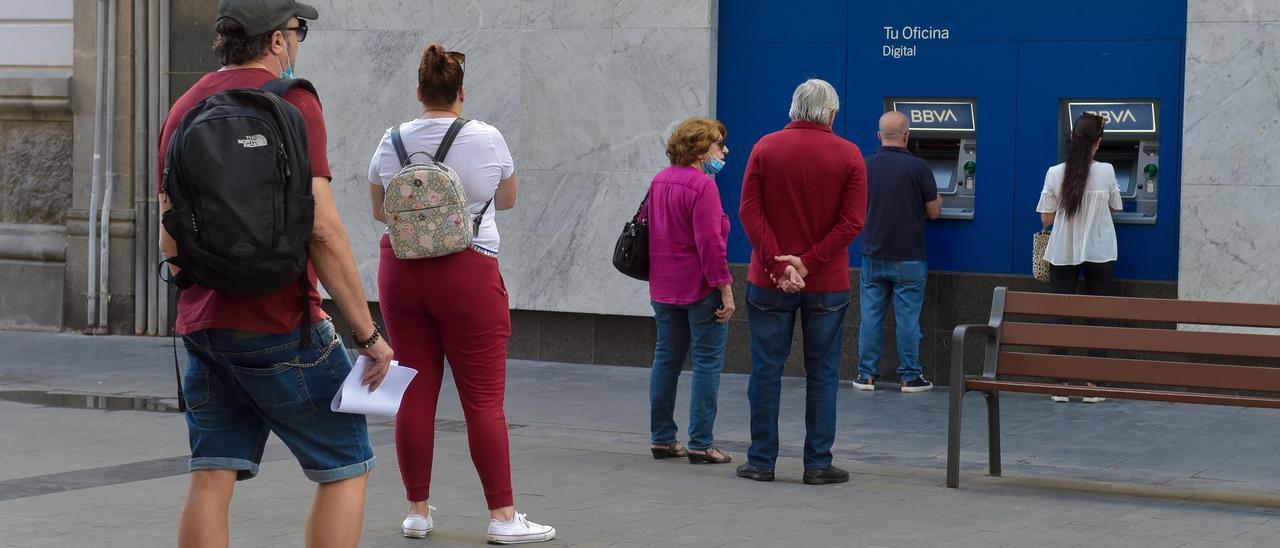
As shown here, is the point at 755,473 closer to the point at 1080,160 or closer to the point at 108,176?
the point at 1080,160

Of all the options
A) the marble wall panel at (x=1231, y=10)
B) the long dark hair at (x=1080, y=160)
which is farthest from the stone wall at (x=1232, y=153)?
the long dark hair at (x=1080, y=160)

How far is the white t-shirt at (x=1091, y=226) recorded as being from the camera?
32.7 ft

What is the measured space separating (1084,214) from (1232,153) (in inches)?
36.6

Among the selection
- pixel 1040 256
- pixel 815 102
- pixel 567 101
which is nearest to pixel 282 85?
pixel 815 102

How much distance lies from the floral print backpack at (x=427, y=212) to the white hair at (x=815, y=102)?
6.93 ft

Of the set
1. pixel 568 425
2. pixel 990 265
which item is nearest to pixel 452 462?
pixel 568 425

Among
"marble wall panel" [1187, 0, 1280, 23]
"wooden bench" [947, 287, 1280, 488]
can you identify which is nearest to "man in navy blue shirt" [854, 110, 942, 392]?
"marble wall panel" [1187, 0, 1280, 23]

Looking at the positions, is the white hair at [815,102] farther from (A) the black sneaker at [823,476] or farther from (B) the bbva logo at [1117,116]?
(B) the bbva logo at [1117,116]

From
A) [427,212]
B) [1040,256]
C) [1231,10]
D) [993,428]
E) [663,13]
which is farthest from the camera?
[663,13]

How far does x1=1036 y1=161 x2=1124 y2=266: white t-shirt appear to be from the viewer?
9953mm

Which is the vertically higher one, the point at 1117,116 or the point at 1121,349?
the point at 1117,116

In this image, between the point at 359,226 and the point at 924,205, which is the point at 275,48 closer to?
the point at 924,205

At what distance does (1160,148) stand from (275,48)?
24.0 ft

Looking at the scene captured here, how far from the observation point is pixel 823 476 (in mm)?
7098
